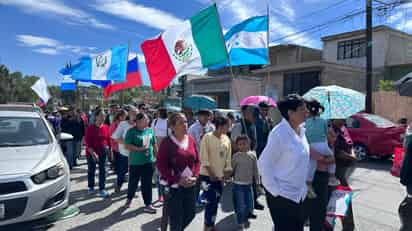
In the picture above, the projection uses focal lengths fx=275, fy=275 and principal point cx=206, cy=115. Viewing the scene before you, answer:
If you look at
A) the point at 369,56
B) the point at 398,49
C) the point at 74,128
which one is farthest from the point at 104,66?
the point at 398,49

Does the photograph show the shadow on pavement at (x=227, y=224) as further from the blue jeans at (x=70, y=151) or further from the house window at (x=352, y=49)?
the house window at (x=352, y=49)

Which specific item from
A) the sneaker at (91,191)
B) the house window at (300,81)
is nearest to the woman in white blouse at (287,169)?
the sneaker at (91,191)

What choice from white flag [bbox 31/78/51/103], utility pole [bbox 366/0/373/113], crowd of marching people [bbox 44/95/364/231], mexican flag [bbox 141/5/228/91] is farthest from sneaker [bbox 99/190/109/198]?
utility pole [bbox 366/0/373/113]

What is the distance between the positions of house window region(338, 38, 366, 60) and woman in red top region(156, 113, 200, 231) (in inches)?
970

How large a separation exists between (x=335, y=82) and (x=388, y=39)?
7.23 meters

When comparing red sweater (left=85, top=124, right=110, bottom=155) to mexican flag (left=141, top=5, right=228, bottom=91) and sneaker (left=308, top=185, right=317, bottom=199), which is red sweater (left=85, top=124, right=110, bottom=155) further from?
sneaker (left=308, top=185, right=317, bottom=199)

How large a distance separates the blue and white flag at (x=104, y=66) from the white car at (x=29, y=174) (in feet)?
13.0

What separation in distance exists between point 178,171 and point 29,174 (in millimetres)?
1917

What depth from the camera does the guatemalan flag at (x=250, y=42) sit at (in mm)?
5539

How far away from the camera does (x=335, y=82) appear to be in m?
19.9

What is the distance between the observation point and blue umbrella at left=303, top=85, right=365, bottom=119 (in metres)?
3.69

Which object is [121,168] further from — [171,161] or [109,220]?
[171,161]

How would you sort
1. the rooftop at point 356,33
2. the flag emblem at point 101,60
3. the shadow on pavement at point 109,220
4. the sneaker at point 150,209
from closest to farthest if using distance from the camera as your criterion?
the shadow on pavement at point 109,220 < the sneaker at point 150,209 < the flag emblem at point 101,60 < the rooftop at point 356,33

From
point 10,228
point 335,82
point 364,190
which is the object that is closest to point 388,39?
point 335,82
